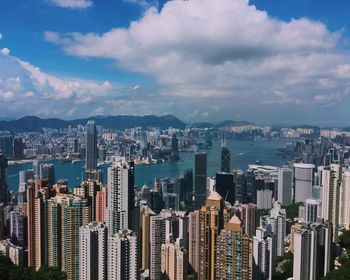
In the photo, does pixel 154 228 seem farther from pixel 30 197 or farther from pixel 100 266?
pixel 30 197

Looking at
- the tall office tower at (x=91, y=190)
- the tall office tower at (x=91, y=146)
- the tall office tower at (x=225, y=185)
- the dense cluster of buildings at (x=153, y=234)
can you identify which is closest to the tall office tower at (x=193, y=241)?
the dense cluster of buildings at (x=153, y=234)

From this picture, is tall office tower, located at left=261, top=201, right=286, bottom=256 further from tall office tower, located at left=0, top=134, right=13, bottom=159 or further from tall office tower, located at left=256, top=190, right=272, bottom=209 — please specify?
tall office tower, located at left=0, top=134, right=13, bottom=159

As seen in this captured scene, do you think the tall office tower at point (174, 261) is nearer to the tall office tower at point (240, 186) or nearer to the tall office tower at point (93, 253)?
the tall office tower at point (93, 253)

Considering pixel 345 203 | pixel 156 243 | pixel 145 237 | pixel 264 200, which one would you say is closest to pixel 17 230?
pixel 145 237

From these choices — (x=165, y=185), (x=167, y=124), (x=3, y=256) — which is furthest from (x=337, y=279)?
(x=167, y=124)

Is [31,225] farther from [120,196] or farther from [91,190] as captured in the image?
[120,196]

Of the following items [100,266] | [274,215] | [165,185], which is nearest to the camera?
[100,266]

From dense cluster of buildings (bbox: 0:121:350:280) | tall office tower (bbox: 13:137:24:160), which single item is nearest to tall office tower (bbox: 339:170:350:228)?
dense cluster of buildings (bbox: 0:121:350:280)
